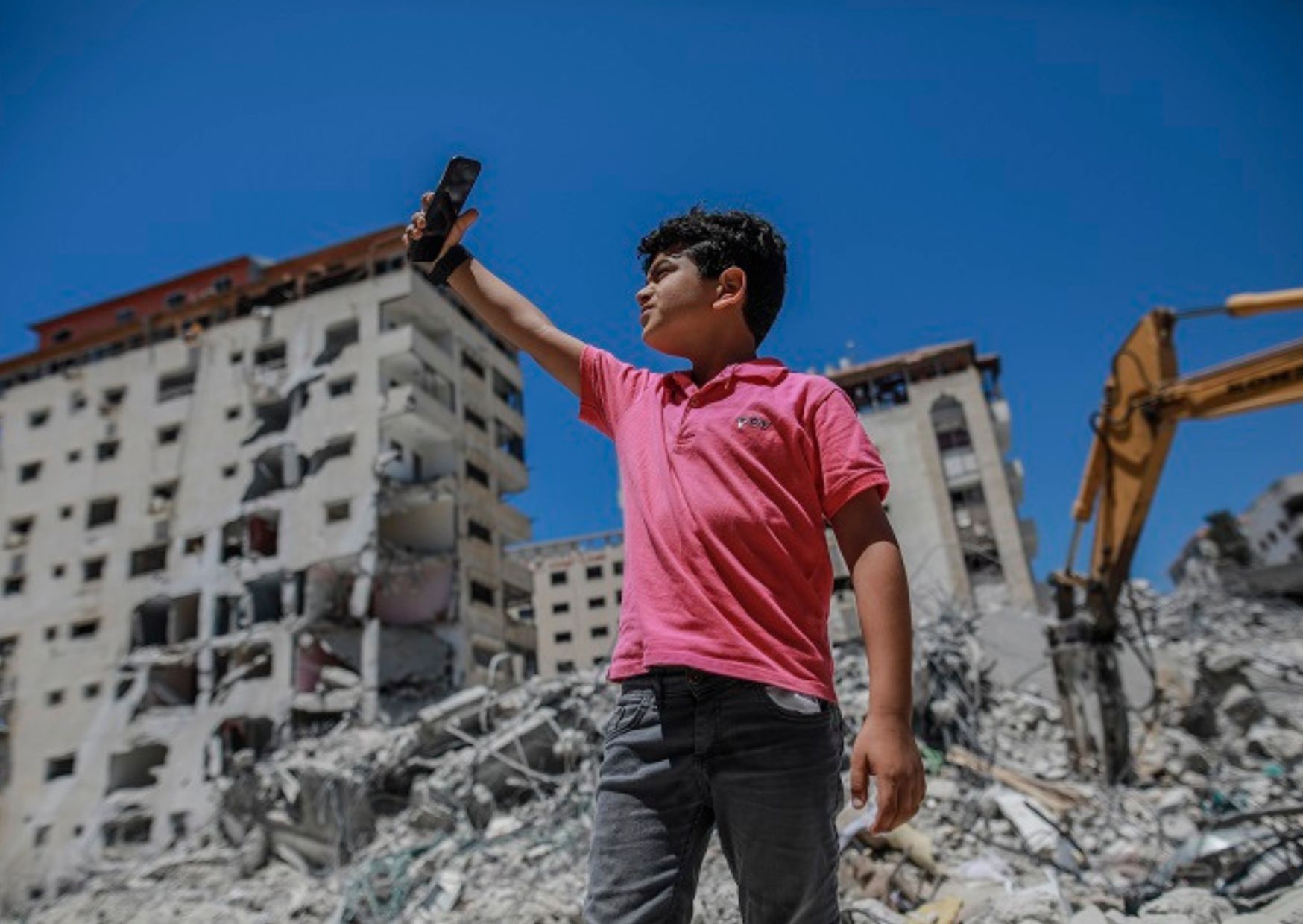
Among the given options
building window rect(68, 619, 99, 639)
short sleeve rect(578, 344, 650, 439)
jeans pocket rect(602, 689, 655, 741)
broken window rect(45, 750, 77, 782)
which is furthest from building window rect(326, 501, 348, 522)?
jeans pocket rect(602, 689, 655, 741)

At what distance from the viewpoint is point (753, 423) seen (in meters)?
1.97

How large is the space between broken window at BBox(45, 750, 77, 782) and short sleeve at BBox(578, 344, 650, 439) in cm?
3250

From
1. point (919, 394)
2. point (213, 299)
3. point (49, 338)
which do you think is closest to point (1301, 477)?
point (919, 394)

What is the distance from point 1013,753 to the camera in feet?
33.0

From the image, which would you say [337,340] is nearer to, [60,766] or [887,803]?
[60,766]

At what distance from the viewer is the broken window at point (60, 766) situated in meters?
28.3

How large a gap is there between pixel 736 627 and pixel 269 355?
3314 centimetres

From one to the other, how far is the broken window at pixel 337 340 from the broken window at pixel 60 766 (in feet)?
46.9

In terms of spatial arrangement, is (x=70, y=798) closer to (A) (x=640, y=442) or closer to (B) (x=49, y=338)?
(B) (x=49, y=338)

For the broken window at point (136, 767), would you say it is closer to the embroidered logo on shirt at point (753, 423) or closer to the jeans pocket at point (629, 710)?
the jeans pocket at point (629, 710)

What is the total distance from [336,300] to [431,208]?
30.7 meters

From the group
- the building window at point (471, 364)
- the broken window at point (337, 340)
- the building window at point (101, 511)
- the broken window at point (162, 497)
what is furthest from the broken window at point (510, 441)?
the building window at point (101, 511)

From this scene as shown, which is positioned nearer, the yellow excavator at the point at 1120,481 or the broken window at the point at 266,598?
the yellow excavator at the point at 1120,481

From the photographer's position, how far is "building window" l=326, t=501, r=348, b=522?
90.8 feet
